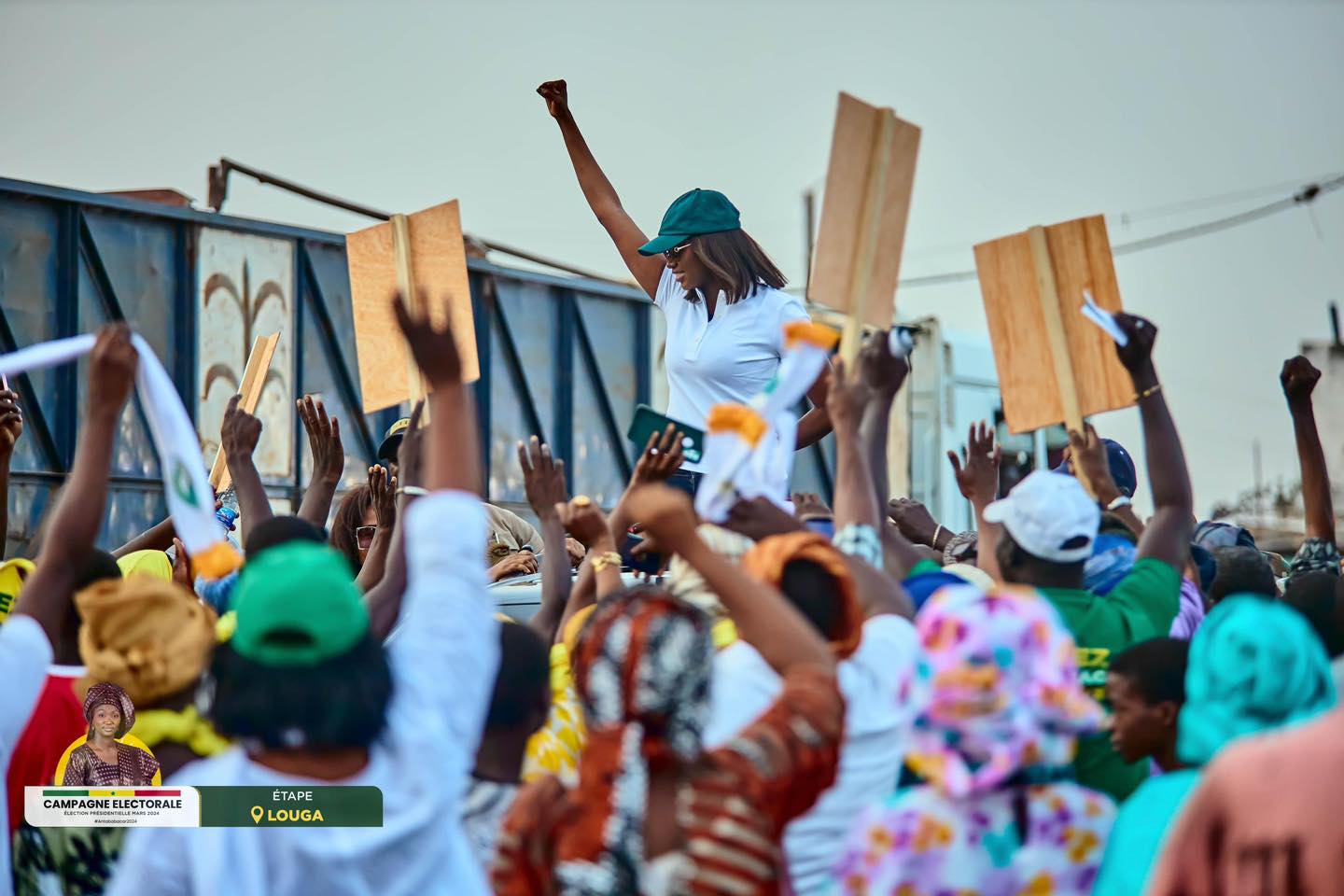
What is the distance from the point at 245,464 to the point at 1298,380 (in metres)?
3.02

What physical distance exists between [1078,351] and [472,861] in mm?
2253

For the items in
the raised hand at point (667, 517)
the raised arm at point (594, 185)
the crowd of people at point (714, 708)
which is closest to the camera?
the crowd of people at point (714, 708)

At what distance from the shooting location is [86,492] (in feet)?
10.5

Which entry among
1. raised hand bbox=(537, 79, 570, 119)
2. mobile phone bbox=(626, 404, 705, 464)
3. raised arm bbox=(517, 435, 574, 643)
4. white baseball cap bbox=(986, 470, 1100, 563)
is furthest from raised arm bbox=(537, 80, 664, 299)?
white baseball cap bbox=(986, 470, 1100, 563)

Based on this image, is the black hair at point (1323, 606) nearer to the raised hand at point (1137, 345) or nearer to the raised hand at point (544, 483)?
the raised hand at point (1137, 345)

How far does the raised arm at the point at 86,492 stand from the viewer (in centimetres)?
314

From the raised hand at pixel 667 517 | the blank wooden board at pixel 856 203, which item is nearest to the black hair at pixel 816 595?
the raised hand at pixel 667 517

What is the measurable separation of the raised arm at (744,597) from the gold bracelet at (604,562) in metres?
1.12

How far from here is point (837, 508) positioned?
341 cm

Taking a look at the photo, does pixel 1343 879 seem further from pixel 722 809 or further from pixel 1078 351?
pixel 1078 351

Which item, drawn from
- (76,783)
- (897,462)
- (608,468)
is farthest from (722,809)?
(897,462)

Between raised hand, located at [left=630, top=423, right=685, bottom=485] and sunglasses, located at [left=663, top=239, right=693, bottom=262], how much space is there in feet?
3.30

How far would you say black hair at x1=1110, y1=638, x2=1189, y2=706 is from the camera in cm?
311

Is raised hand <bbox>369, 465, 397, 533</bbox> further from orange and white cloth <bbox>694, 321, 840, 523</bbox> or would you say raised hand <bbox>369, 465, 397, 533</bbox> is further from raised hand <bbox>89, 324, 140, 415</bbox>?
orange and white cloth <bbox>694, 321, 840, 523</bbox>
